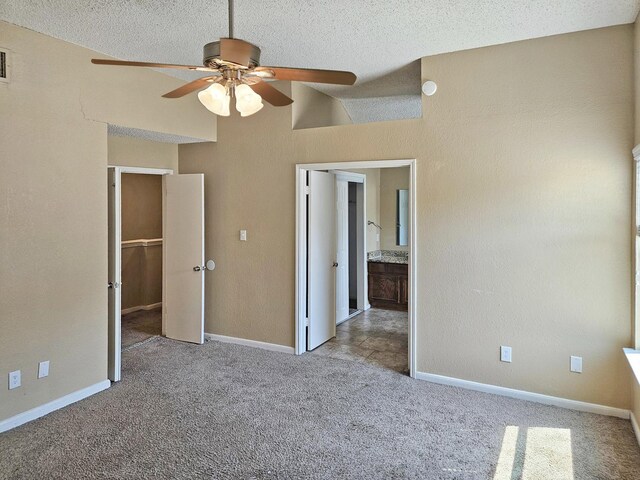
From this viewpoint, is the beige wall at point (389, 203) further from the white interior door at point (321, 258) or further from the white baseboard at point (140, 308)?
the white baseboard at point (140, 308)

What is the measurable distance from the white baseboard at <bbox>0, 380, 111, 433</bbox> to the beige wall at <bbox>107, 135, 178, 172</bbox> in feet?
7.17

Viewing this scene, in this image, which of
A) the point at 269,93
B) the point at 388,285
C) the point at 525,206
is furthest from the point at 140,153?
the point at 388,285

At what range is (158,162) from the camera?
5117 mm

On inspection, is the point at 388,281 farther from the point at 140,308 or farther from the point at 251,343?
the point at 140,308

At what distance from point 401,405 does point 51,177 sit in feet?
10.6

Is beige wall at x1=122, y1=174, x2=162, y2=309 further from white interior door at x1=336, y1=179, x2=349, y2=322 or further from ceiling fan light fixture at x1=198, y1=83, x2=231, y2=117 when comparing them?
ceiling fan light fixture at x1=198, y1=83, x2=231, y2=117

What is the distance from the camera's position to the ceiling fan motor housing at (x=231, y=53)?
196cm

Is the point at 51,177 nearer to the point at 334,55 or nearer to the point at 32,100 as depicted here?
the point at 32,100

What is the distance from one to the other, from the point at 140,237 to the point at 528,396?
574 centimetres

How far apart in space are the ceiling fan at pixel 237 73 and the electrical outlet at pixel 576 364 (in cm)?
274

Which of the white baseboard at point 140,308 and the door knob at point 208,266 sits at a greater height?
the door knob at point 208,266

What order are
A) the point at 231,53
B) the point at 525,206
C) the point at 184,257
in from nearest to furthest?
the point at 231,53 < the point at 525,206 < the point at 184,257

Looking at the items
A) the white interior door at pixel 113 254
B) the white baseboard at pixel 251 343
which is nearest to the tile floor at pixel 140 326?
the white baseboard at pixel 251 343

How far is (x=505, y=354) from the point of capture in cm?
367
